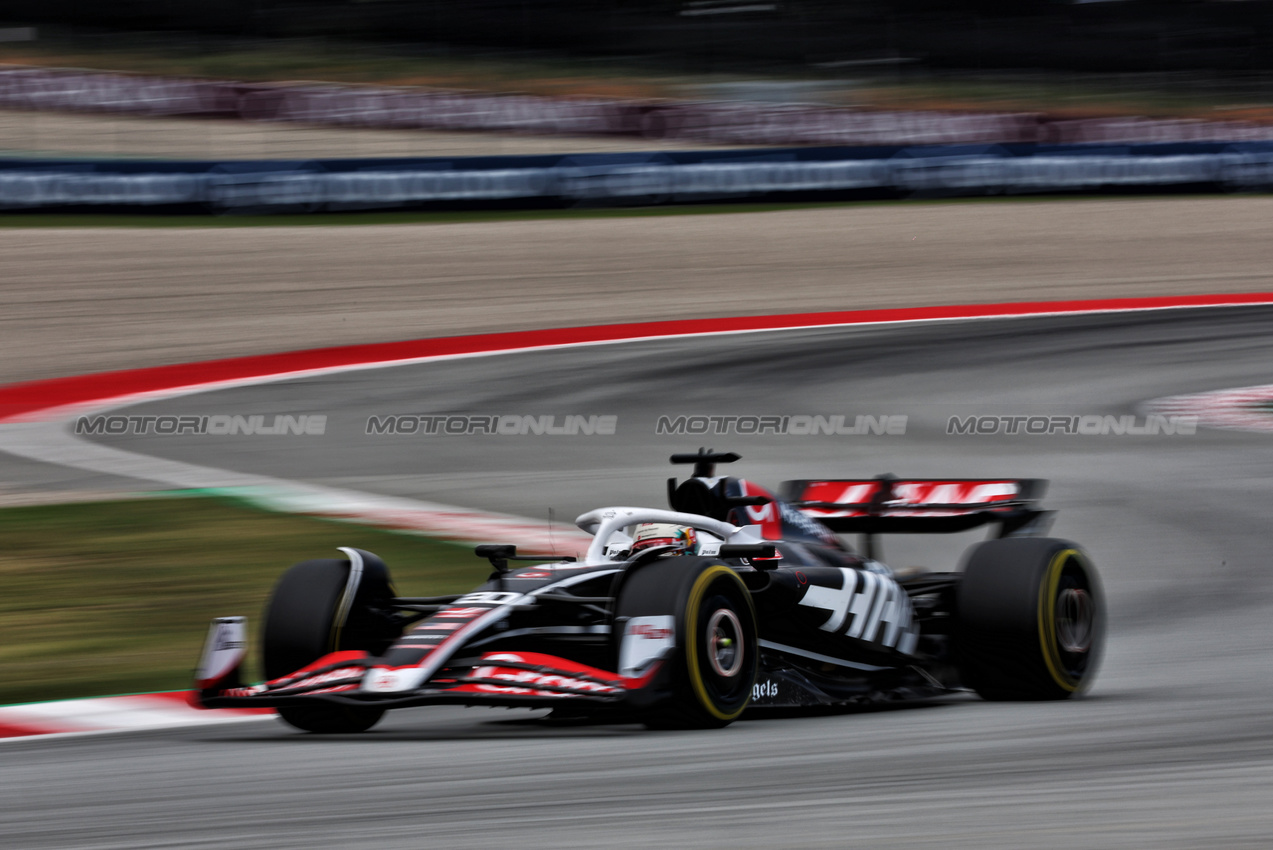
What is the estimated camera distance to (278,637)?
231 inches

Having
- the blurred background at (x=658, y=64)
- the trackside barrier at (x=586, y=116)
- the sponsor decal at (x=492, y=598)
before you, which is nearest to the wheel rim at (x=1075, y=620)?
the sponsor decal at (x=492, y=598)

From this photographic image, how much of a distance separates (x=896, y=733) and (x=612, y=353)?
39.5 feet

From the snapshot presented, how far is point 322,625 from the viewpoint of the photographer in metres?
5.80

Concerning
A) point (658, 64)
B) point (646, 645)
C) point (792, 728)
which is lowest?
point (792, 728)

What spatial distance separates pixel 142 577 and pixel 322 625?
3.43m

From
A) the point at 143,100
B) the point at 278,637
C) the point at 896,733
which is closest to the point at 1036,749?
the point at 896,733

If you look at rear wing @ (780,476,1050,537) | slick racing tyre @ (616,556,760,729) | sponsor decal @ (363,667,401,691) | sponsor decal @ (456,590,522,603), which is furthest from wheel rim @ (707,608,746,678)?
rear wing @ (780,476,1050,537)

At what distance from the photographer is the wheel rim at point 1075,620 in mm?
6543

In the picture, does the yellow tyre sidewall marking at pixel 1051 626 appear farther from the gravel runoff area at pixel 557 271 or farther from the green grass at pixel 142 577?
the gravel runoff area at pixel 557 271

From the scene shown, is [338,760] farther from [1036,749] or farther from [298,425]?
[298,425]

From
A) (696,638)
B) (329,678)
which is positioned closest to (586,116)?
(329,678)

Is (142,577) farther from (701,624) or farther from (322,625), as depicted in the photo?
(701,624)

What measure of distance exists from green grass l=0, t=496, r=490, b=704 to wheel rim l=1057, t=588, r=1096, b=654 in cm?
333

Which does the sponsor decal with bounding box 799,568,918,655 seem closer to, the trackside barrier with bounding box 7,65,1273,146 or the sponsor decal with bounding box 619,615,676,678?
the sponsor decal with bounding box 619,615,676,678
